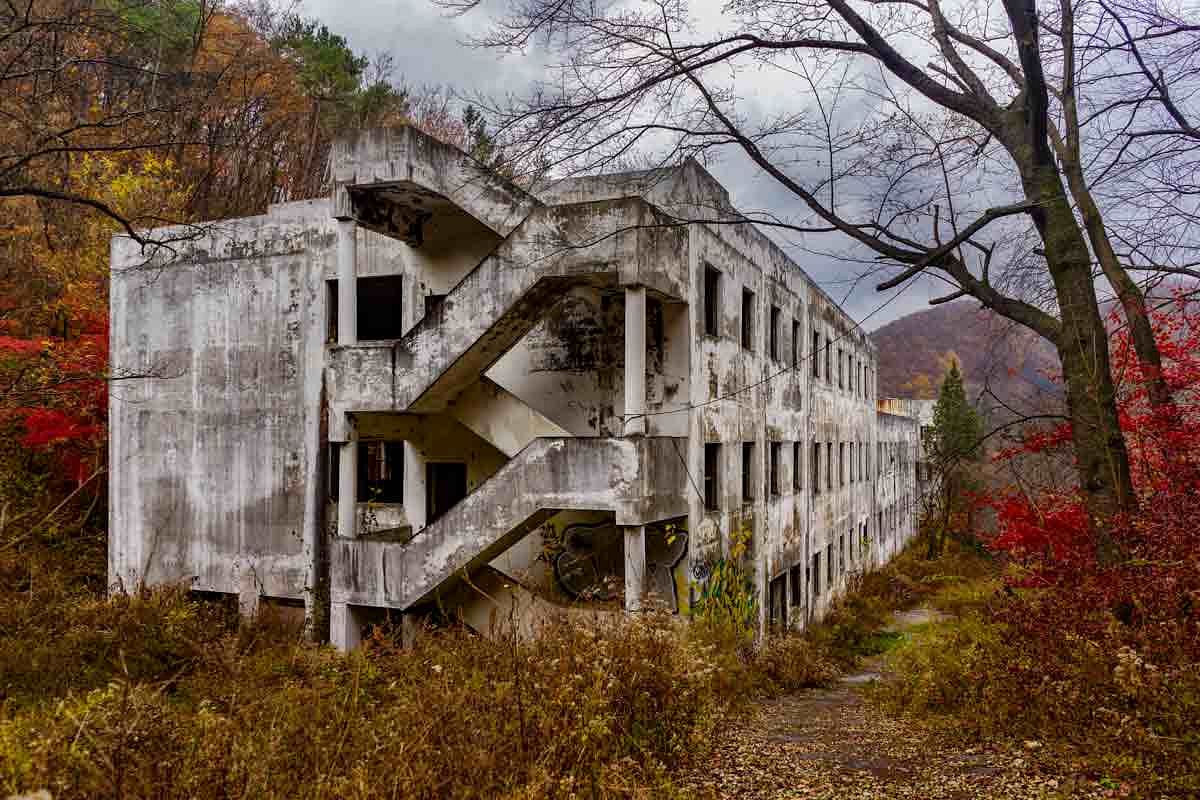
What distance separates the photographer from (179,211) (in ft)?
72.3

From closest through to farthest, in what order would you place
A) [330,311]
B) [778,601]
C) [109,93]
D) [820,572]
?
[330,311] → [778,601] → [820,572] → [109,93]

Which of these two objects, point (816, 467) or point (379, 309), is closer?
point (379, 309)

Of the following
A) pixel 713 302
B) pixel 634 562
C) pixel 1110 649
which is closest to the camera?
pixel 1110 649

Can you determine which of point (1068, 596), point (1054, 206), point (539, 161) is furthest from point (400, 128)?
point (1068, 596)

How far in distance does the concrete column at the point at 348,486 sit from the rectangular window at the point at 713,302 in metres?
6.52

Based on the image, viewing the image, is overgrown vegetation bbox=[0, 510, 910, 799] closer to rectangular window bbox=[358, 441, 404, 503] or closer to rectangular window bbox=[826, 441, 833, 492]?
rectangular window bbox=[358, 441, 404, 503]

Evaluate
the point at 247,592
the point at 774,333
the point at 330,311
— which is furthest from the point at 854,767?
the point at 774,333

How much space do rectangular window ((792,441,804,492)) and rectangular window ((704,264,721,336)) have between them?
648cm

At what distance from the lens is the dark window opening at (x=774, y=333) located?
18.6 metres

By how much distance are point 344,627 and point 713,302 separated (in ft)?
27.7

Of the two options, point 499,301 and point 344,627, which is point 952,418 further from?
point 344,627

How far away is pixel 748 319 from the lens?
1691 cm

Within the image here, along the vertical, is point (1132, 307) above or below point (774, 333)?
below

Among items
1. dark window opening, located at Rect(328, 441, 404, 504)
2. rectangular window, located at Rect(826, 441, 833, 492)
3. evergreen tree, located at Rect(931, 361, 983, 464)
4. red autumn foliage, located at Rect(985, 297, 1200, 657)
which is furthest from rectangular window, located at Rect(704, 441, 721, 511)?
evergreen tree, located at Rect(931, 361, 983, 464)
